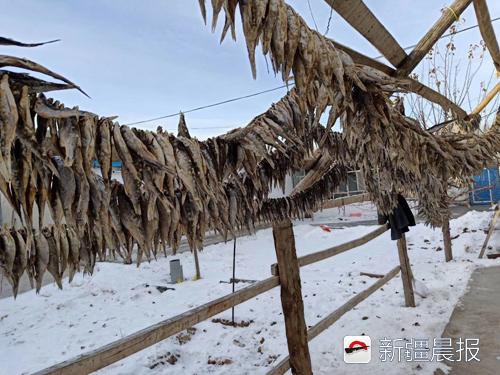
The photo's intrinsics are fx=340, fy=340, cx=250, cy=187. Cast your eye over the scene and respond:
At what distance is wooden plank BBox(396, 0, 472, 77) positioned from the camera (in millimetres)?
2379

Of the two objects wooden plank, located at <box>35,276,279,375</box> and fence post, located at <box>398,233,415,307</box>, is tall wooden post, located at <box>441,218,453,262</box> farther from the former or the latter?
wooden plank, located at <box>35,276,279,375</box>

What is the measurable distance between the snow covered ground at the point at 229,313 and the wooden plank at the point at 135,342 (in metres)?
1.70

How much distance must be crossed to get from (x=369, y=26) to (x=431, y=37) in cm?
82

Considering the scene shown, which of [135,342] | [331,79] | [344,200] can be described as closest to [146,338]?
[135,342]

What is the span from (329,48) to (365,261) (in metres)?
6.71

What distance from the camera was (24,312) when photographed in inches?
224

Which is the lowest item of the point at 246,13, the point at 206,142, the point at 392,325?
the point at 392,325

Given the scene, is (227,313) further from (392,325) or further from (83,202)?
(83,202)

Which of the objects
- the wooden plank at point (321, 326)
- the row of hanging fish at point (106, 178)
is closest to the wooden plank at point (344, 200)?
the wooden plank at point (321, 326)

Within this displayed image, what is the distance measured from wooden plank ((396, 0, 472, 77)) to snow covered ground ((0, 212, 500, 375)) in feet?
7.76

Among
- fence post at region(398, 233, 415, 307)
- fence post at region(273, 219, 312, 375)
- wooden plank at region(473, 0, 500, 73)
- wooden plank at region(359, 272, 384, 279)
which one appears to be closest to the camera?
fence post at region(273, 219, 312, 375)

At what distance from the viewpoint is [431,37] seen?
2.42m

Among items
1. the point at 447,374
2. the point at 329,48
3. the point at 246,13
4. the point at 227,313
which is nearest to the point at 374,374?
the point at 447,374

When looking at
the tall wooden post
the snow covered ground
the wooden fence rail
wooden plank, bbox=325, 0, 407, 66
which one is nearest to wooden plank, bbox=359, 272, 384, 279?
the snow covered ground
